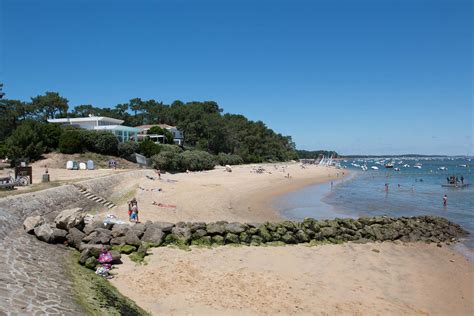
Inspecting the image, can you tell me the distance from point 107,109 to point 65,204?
88881 mm

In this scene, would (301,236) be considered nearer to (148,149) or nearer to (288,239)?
(288,239)

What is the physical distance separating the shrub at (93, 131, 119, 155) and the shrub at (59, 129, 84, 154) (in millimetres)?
1990

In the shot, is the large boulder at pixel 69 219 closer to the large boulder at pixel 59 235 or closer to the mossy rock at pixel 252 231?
the large boulder at pixel 59 235

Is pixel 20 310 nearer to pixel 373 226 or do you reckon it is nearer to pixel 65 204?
pixel 65 204

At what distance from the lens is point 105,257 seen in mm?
12336

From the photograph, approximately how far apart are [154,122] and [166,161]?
5465 centimetres

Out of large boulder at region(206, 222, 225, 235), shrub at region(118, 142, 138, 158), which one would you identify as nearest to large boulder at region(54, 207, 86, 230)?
large boulder at region(206, 222, 225, 235)

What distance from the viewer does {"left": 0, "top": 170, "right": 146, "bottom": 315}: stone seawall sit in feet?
24.5

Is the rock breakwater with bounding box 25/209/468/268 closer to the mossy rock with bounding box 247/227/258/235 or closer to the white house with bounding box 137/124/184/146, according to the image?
the mossy rock with bounding box 247/227/258/235

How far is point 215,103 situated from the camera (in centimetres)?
12038

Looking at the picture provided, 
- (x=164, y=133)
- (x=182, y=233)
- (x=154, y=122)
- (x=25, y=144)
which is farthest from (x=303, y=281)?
(x=154, y=122)

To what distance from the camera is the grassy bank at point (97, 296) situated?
8.38 meters

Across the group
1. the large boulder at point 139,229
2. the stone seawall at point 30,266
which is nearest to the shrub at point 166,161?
the stone seawall at point 30,266

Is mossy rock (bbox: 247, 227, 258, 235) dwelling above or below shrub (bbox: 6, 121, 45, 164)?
below
